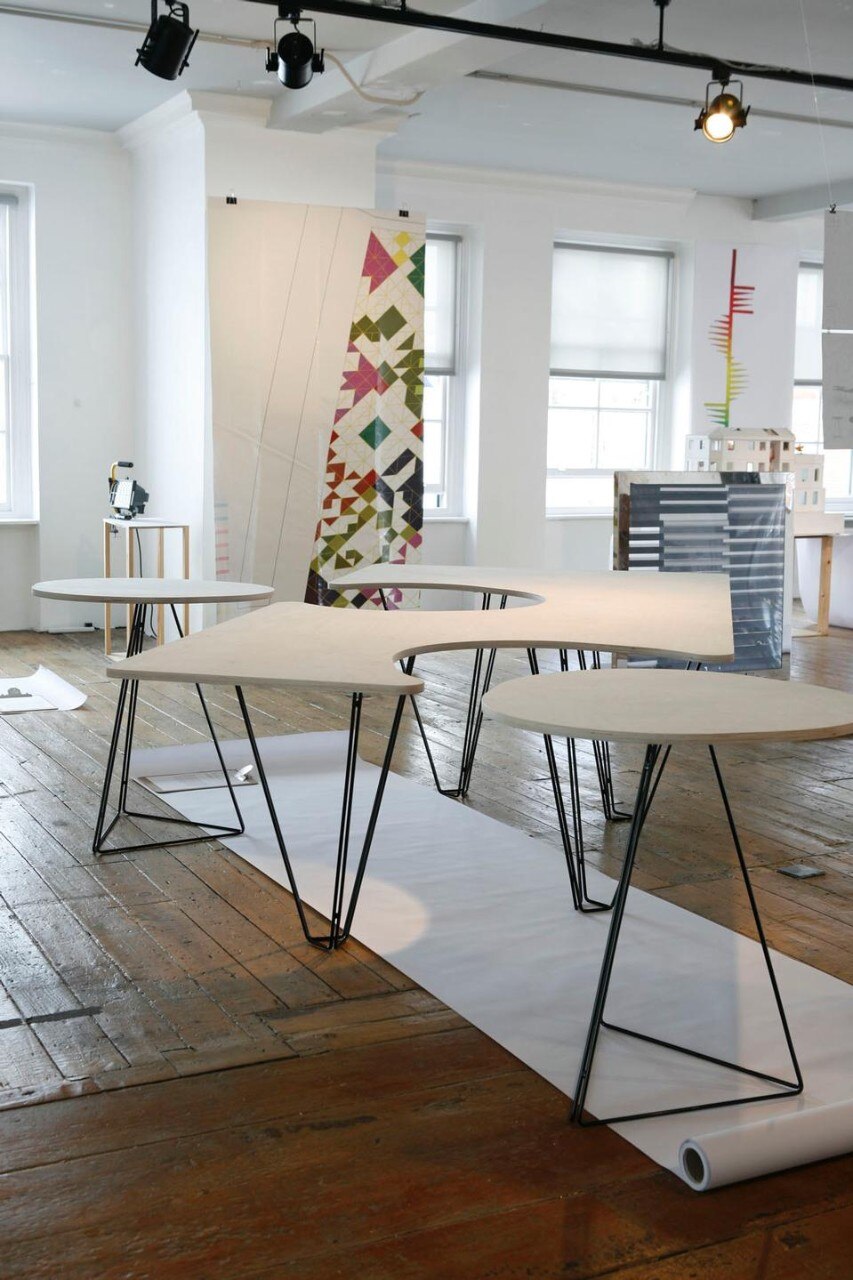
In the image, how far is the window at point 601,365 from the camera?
9461 millimetres

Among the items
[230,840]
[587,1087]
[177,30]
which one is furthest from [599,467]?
[587,1087]

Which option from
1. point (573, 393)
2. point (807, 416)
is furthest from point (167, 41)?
point (807, 416)

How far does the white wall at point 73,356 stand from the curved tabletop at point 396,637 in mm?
4664

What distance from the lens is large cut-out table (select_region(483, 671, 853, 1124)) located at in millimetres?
2131

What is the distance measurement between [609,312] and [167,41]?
17.4ft

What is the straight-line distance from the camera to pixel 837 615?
350 inches

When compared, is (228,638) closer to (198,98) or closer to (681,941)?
(681,941)

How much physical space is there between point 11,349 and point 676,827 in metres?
5.58

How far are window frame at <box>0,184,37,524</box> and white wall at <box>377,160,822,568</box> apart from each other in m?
2.22

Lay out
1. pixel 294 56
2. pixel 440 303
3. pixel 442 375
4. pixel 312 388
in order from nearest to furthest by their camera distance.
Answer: pixel 294 56 → pixel 312 388 → pixel 440 303 → pixel 442 375

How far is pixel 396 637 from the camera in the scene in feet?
10.5

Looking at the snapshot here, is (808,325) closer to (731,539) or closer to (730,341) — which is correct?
(730,341)

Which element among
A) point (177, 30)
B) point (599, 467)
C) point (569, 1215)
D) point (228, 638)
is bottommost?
point (569, 1215)

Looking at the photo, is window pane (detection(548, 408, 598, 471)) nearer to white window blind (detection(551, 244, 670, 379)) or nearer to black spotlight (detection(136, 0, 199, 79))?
white window blind (detection(551, 244, 670, 379))
